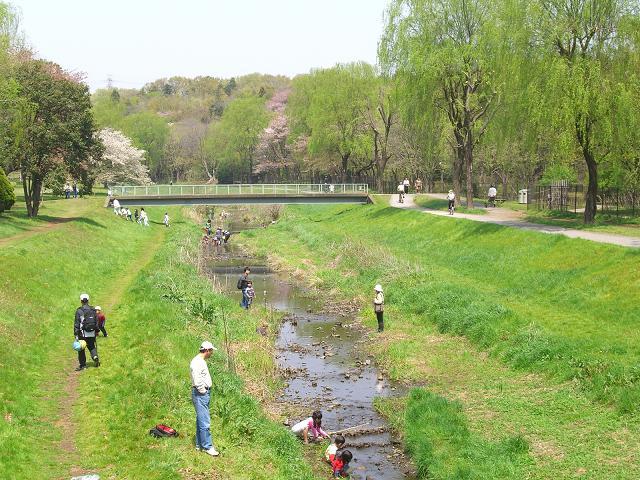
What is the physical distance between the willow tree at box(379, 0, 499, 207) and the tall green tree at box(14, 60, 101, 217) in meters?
24.5

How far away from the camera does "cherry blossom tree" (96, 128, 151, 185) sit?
93.1 m

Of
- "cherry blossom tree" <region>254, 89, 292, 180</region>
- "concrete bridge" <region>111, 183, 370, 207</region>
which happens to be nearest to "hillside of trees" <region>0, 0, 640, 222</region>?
"cherry blossom tree" <region>254, 89, 292, 180</region>

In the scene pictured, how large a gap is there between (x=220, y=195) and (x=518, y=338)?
166ft

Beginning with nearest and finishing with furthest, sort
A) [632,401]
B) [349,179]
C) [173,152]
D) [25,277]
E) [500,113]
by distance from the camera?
1. [632,401]
2. [25,277]
3. [500,113]
4. [349,179]
5. [173,152]

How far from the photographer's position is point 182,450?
14.0 m

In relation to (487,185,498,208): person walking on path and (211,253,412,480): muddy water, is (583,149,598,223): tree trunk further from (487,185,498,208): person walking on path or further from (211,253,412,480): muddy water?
(487,185,498,208): person walking on path

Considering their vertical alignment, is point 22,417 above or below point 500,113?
below

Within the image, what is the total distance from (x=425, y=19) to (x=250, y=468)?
46087mm

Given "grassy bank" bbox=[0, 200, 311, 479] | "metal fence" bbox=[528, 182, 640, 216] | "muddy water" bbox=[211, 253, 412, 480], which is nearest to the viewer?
"grassy bank" bbox=[0, 200, 311, 479]

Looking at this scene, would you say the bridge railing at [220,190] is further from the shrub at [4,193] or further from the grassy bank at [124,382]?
the grassy bank at [124,382]

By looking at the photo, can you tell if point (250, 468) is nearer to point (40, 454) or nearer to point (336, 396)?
point (40, 454)

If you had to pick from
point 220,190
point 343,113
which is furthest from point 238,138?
point 220,190

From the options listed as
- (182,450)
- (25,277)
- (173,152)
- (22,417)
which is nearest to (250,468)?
(182,450)

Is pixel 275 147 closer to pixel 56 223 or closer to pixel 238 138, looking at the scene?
pixel 238 138
